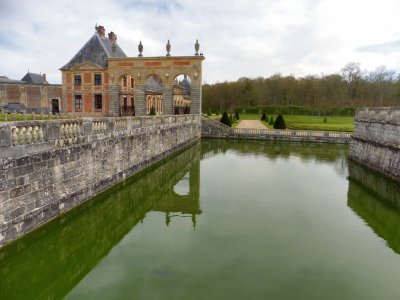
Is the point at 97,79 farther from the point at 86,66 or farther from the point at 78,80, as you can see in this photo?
the point at 78,80

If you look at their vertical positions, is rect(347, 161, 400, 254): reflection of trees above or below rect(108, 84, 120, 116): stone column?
below

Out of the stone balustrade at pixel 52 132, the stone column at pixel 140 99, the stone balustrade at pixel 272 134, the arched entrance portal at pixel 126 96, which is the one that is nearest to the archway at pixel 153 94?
the arched entrance portal at pixel 126 96

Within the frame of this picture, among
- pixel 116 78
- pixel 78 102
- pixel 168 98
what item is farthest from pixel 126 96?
pixel 168 98

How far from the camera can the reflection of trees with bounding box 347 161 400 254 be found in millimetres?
7758

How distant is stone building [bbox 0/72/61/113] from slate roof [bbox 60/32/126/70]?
11.5m

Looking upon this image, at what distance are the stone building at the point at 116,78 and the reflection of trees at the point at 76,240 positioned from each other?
17.6 meters

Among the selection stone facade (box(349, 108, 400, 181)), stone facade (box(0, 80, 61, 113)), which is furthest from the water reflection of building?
stone facade (box(0, 80, 61, 113))

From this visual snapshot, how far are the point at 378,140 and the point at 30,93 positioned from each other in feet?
143

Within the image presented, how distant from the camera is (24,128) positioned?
639 centimetres

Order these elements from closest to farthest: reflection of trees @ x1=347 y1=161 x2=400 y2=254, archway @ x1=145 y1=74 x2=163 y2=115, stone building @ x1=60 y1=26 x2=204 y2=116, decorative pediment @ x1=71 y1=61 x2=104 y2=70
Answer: reflection of trees @ x1=347 y1=161 x2=400 y2=254, stone building @ x1=60 y1=26 x2=204 y2=116, decorative pediment @ x1=71 y1=61 x2=104 y2=70, archway @ x1=145 y1=74 x2=163 y2=115

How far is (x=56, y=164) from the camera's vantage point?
7.50 meters

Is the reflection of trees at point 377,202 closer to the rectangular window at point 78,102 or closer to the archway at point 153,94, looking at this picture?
the archway at point 153,94

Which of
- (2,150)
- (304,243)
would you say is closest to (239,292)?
(304,243)

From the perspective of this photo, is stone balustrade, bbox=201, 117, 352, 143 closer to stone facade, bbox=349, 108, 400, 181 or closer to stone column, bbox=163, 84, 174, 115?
stone column, bbox=163, 84, 174, 115
